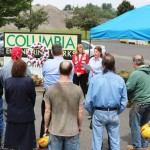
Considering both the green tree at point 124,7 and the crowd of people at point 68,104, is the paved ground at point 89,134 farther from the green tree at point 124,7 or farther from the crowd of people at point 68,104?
the green tree at point 124,7

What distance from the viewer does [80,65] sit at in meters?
9.91

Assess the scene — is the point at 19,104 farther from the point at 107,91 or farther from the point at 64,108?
the point at 107,91

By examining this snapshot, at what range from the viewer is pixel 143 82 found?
6402 millimetres

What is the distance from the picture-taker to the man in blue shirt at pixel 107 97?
5488 millimetres

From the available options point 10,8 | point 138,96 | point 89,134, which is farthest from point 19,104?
point 10,8

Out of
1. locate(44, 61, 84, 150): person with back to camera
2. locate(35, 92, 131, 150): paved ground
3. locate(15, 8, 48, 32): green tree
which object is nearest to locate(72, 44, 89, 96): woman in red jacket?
locate(35, 92, 131, 150): paved ground

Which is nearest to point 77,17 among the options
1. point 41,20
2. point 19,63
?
point 41,20

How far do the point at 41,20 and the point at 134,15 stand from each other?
142 feet

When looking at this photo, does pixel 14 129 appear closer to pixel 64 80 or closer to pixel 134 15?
pixel 64 80

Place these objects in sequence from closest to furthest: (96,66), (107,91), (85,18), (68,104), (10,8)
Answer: (68,104) < (107,91) < (96,66) < (10,8) < (85,18)

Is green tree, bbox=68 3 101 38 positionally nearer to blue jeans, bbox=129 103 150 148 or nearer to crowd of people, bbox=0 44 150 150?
blue jeans, bbox=129 103 150 148

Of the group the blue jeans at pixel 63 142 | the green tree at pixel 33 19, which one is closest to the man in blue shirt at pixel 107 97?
the blue jeans at pixel 63 142

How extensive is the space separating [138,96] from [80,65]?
3.62 metres

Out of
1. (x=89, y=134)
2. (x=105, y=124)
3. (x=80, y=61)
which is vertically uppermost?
(x=80, y=61)
